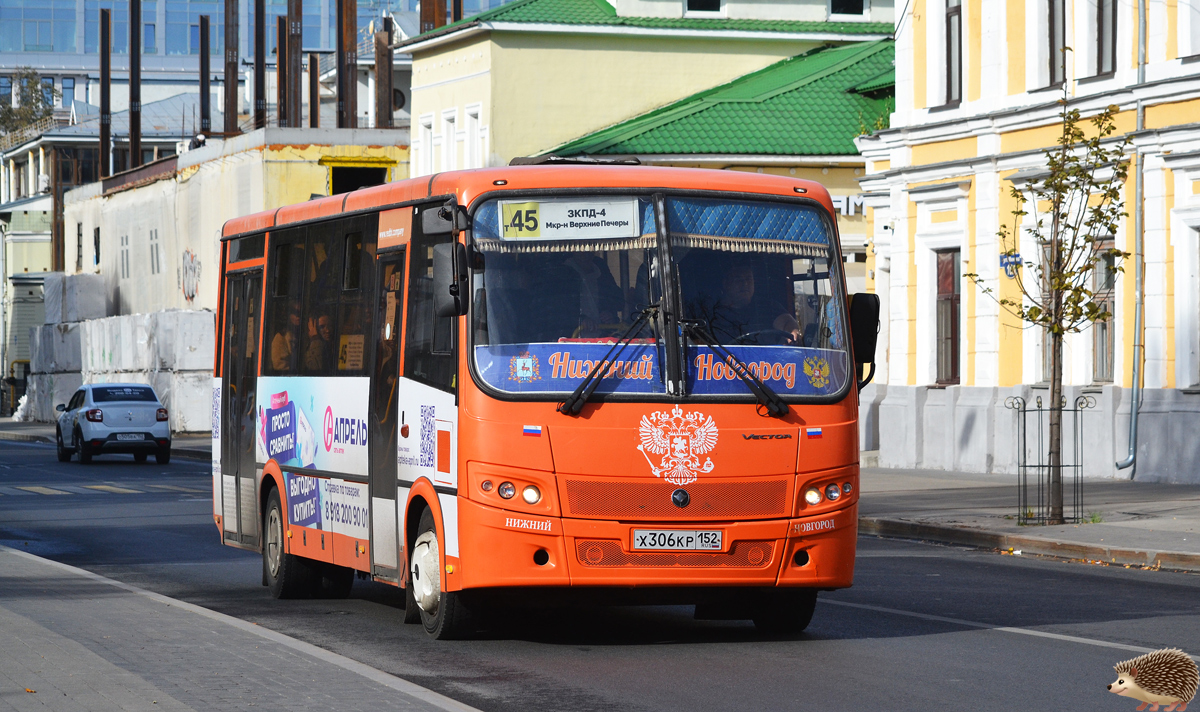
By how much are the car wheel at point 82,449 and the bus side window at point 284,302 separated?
2418 centimetres

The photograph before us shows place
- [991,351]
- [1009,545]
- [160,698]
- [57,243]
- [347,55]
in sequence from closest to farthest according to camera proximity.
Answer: [160,698] → [1009,545] → [991,351] → [347,55] → [57,243]

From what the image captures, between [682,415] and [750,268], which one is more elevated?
[750,268]

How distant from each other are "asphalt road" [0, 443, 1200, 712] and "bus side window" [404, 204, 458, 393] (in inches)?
63.1

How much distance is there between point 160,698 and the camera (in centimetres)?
834

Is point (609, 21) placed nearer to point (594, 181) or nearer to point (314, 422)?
point (314, 422)

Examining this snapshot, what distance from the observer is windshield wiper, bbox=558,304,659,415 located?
33.9 ft

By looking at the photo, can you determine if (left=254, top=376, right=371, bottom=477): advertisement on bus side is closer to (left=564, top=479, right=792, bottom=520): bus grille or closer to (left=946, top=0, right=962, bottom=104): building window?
(left=564, top=479, right=792, bottom=520): bus grille

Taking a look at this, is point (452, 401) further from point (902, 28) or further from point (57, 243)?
point (57, 243)

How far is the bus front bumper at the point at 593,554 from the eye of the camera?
10.3 metres

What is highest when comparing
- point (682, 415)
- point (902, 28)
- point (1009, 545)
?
point (902, 28)

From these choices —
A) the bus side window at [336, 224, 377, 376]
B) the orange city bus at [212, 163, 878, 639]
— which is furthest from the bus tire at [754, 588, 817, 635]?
the bus side window at [336, 224, 377, 376]

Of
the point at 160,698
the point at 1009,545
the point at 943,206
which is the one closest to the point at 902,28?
the point at 943,206

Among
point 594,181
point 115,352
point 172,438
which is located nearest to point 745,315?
point 594,181

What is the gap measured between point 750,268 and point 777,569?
5.76 feet
